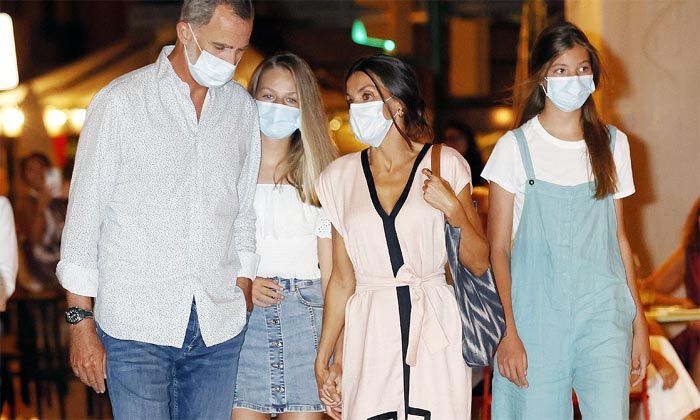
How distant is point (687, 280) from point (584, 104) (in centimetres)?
307

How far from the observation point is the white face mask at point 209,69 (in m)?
3.83

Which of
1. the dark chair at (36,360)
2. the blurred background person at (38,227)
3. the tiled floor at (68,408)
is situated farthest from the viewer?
the blurred background person at (38,227)

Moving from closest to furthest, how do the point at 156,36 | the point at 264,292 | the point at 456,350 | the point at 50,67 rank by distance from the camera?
the point at 456,350
the point at 264,292
the point at 156,36
the point at 50,67

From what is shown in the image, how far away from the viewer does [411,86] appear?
13.5 ft

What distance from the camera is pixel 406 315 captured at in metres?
3.93

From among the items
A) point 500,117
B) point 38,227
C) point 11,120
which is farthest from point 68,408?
point 500,117

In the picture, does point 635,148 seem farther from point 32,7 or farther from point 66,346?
point 32,7

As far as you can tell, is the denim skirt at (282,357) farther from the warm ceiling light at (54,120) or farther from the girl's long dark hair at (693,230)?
the warm ceiling light at (54,120)

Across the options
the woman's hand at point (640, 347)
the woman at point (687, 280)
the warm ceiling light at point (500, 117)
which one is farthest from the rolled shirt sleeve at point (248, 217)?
the warm ceiling light at point (500, 117)

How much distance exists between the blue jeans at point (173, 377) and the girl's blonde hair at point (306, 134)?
81 cm

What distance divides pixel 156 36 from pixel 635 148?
25.1 feet

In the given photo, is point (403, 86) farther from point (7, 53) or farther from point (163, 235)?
point (7, 53)

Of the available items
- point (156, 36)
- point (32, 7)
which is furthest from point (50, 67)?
point (156, 36)

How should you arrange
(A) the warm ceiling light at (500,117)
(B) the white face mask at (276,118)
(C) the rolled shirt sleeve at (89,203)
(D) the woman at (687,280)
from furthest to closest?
1. (A) the warm ceiling light at (500,117)
2. (D) the woman at (687,280)
3. (B) the white face mask at (276,118)
4. (C) the rolled shirt sleeve at (89,203)
